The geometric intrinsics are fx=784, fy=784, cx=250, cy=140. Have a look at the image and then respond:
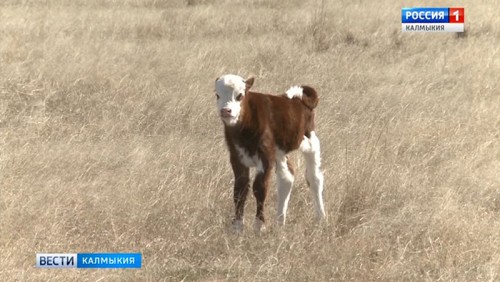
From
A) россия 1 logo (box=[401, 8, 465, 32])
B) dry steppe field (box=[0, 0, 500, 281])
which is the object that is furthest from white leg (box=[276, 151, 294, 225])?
россия 1 logo (box=[401, 8, 465, 32])

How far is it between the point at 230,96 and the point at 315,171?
3.38ft

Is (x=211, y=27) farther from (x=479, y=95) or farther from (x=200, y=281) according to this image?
(x=200, y=281)

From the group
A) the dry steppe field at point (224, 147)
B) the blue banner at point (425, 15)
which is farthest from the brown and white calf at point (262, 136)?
the blue banner at point (425, 15)

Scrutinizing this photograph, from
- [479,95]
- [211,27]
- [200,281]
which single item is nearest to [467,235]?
[200,281]

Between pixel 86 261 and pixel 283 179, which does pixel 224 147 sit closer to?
pixel 283 179

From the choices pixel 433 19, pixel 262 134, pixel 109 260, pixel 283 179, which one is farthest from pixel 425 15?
pixel 109 260

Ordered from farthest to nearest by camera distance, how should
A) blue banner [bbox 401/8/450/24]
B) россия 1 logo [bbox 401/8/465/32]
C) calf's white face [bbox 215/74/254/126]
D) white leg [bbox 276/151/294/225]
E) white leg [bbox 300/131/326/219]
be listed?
blue banner [bbox 401/8/450/24], россия 1 logo [bbox 401/8/465/32], white leg [bbox 300/131/326/219], white leg [bbox 276/151/294/225], calf's white face [bbox 215/74/254/126]

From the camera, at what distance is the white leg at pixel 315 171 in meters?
5.39

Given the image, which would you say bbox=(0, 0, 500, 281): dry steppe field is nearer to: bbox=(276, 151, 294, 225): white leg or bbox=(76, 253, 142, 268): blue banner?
bbox=(76, 253, 142, 268): blue banner

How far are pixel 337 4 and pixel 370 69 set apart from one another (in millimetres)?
4604

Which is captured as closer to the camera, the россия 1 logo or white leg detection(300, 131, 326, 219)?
white leg detection(300, 131, 326, 219)

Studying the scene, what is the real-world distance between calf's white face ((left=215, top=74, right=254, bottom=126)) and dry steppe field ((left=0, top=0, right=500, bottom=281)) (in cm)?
88

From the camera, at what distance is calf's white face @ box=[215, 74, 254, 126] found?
470 cm

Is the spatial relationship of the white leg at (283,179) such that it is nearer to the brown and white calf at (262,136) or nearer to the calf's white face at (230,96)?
the brown and white calf at (262,136)
